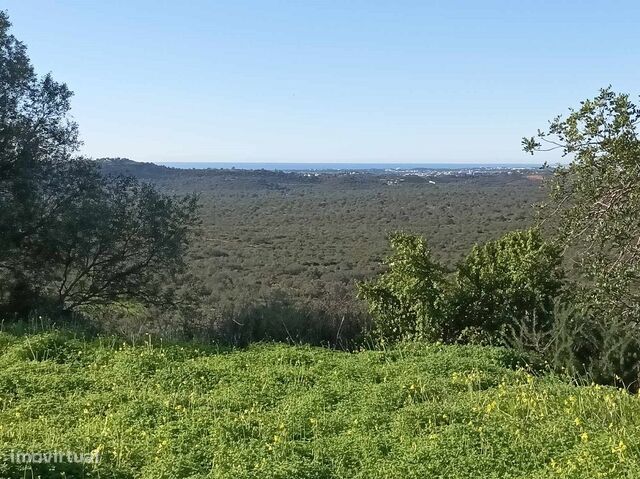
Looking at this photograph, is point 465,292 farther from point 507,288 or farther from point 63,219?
point 63,219

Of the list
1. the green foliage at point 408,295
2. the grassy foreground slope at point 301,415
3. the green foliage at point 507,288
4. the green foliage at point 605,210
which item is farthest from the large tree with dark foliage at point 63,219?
the green foliage at point 605,210

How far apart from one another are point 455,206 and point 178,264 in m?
43.4

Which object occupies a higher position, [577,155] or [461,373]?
[577,155]

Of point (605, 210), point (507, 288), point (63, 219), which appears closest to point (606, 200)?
point (605, 210)

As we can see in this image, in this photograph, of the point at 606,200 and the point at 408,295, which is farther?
the point at 408,295

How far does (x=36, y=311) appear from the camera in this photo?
1134cm

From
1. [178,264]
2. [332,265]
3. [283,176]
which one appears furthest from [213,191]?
[178,264]

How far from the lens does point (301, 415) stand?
5629 millimetres

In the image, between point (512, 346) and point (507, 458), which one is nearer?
point (507, 458)

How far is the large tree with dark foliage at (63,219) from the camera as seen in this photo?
1189cm

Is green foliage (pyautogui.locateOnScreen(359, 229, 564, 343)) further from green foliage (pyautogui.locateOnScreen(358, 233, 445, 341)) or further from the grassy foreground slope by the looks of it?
the grassy foreground slope

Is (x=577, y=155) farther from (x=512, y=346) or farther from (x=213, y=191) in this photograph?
(x=213, y=191)

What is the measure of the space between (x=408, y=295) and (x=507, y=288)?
1634mm

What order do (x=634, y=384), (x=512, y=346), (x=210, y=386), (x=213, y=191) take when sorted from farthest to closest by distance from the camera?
(x=213, y=191) → (x=512, y=346) → (x=634, y=384) → (x=210, y=386)
